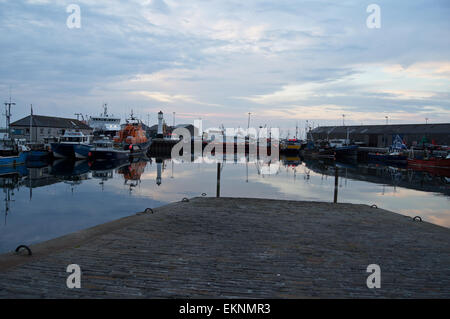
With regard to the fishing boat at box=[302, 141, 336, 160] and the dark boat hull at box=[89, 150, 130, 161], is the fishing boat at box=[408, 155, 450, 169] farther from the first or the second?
the dark boat hull at box=[89, 150, 130, 161]

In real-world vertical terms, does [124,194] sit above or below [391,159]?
below

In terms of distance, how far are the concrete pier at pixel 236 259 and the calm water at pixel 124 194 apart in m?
4.75

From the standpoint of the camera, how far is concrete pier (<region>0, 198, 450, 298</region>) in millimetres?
4797

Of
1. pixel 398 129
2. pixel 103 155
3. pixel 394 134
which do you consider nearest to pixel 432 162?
pixel 394 134

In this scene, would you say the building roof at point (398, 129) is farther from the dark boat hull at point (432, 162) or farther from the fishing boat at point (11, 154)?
the fishing boat at point (11, 154)

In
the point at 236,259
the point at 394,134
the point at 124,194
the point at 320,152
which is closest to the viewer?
the point at 236,259

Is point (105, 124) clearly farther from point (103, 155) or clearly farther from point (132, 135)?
point (103, 155)

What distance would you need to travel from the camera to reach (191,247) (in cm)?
683

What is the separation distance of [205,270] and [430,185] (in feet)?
101

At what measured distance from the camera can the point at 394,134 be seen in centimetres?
7762

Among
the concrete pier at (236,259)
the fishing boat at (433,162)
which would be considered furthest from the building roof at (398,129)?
the concrete pier at (236,259)

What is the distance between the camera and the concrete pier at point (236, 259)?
480 cm

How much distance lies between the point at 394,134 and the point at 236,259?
81.8 m

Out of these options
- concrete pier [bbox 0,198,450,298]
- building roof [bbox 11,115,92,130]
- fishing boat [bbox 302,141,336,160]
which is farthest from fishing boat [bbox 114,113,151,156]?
concrete pier [bbox 0,198,450,298]
